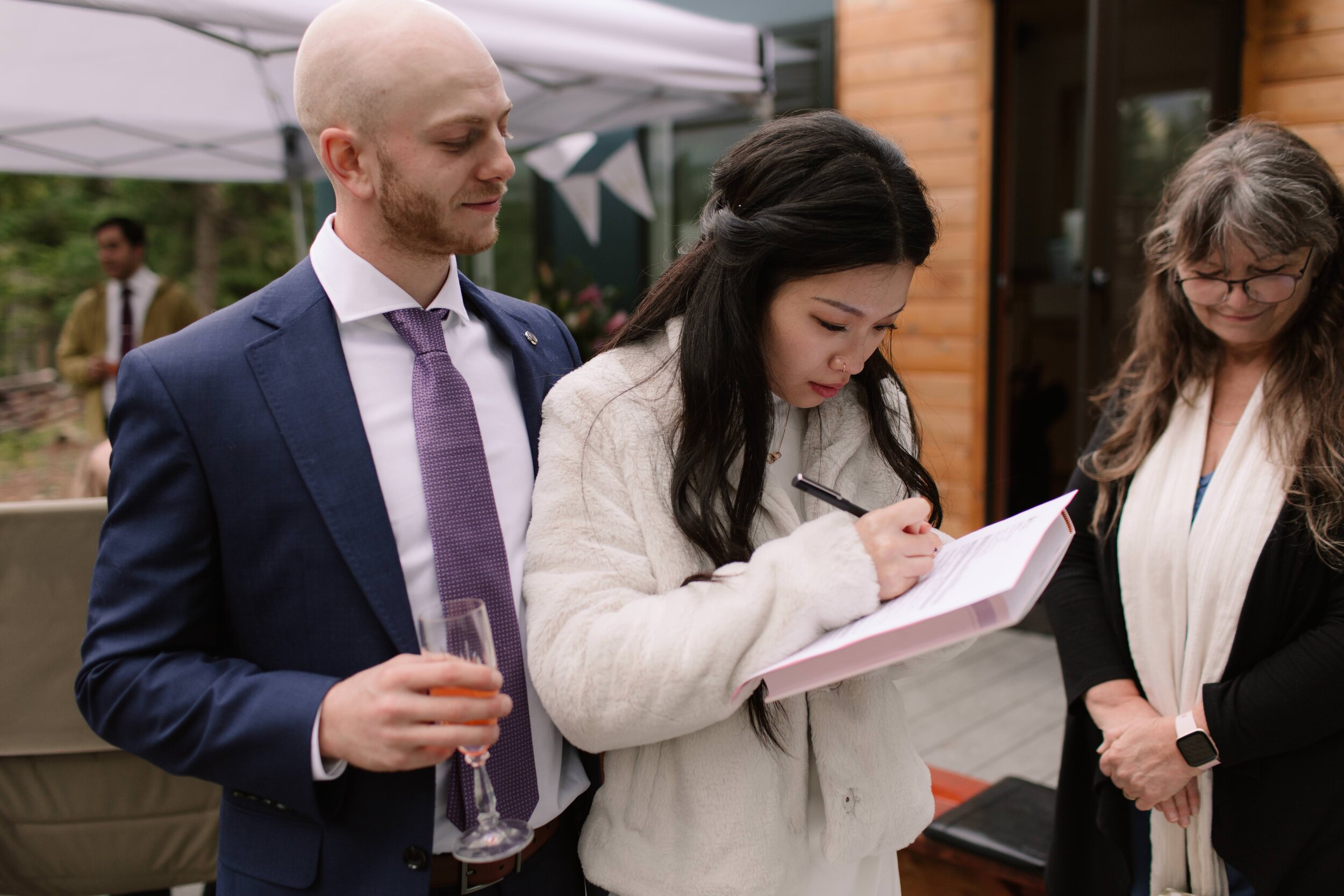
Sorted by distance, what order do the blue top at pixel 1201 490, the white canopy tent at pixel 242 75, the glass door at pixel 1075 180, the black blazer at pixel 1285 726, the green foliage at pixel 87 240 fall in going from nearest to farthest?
the black blazer at pixel 1285 726, the blue top at pixel 1201 490, the white canopy tent at pixel 242 75, the glass door at pixel 1075 180, the green foliage at pixel 87 240

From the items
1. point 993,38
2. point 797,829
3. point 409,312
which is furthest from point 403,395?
point 993,38

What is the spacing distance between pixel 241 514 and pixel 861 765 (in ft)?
2.63

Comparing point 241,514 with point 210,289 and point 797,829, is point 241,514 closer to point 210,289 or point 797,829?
point 797,829

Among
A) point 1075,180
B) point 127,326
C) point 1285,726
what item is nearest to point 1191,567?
point 1285,726

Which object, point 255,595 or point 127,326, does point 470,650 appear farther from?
point 127,326

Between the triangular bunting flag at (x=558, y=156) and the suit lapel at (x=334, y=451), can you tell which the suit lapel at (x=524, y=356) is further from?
the triangular bunting flag at (x=558, y=156)

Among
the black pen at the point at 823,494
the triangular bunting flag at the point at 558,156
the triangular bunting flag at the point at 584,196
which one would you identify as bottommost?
the black pen at the point at 823,494

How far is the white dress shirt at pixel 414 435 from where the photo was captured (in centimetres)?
120

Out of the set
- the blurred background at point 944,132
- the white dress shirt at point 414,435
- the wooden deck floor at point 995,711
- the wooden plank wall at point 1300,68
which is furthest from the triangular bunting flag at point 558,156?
the white dress shirt at point 414,435

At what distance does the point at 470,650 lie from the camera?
1.05 meters

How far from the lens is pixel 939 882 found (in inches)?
87.3

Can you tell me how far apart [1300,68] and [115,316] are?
18.5 feet

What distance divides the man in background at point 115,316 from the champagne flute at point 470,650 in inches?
189

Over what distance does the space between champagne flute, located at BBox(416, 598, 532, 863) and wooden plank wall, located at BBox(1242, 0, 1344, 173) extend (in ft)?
12.5
